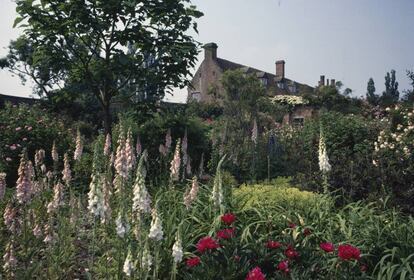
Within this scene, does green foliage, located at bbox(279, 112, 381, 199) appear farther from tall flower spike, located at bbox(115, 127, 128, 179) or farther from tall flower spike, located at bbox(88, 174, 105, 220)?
tall flower spike, located at bbox(88, 174, 105, 220)

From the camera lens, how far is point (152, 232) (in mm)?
3000

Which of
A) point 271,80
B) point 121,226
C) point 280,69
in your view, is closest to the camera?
point 121,226

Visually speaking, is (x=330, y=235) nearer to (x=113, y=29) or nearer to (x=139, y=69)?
(x=139, y=69)

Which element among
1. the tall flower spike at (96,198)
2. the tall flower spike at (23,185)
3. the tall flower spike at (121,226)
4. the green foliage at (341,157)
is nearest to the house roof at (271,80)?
the green foliage at (341,157)

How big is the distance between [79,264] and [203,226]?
1317 millimetres

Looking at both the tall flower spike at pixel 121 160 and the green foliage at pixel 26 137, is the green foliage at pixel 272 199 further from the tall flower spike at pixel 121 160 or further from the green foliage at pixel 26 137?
the green foliage at pixel 26 137

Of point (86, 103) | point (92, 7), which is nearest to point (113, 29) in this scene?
point (92, 7)

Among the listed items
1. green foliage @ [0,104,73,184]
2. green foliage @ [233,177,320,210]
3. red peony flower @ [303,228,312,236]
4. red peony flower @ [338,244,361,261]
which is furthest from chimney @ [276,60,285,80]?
red peony flower @ [338,244,361,261]

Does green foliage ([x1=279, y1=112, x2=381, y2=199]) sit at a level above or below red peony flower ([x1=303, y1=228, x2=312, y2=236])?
above

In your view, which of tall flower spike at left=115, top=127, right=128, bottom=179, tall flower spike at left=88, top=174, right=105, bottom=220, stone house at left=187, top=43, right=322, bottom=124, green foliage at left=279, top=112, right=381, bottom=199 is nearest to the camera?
tall flower spike at left=88, top=174, right=105, bottom=220

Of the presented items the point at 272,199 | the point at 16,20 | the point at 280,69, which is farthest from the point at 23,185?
the point at 280,69

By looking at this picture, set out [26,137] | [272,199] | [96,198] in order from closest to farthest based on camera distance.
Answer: [96,198]
[272,199]
[26,137]

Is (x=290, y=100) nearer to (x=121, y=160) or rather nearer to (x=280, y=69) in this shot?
(x=280, y=69)

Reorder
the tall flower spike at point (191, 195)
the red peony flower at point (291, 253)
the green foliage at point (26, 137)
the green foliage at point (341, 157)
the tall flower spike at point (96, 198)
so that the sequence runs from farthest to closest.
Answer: the green foliage at point (26, 137), the green foliage at point (341, 157), the tall flower spike at point (191, 195), the red peony flower at point (291, 253), the tall flower spike at point (96, 198)
